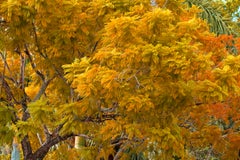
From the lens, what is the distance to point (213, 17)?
1566 cm

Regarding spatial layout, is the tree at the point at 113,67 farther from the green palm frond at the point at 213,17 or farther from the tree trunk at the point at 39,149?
the green palm frond at the point at 213,17

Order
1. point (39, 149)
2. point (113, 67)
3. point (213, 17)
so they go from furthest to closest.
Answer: point (213, 17)
point (39, 149)
point (113, 67)

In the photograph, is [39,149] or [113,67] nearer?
[113,67]

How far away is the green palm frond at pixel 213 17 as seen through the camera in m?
15.3

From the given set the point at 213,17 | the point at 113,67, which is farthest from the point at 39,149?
the point at 213,17

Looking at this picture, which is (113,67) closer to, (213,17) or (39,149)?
(39,149)

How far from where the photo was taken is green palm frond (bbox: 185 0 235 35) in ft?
50.3

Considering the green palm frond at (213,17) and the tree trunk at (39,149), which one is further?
the green palm frond at (213,17)

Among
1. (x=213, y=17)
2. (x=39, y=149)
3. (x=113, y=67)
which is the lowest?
(x=39, y=149)

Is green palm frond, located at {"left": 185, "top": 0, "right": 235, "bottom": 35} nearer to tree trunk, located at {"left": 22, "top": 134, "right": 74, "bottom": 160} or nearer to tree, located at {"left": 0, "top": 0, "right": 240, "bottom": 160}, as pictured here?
tree, located at {"left": 0, "top": 0, "right": 240, "bottom": 160}

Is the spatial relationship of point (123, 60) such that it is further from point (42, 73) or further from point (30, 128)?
point (42, 73)

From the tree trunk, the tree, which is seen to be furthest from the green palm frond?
the tree trunk

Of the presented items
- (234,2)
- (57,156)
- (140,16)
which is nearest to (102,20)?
(140,16)

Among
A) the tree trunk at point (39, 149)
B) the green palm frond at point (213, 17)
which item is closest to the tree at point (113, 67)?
the tree trunk at point (39, 149)
